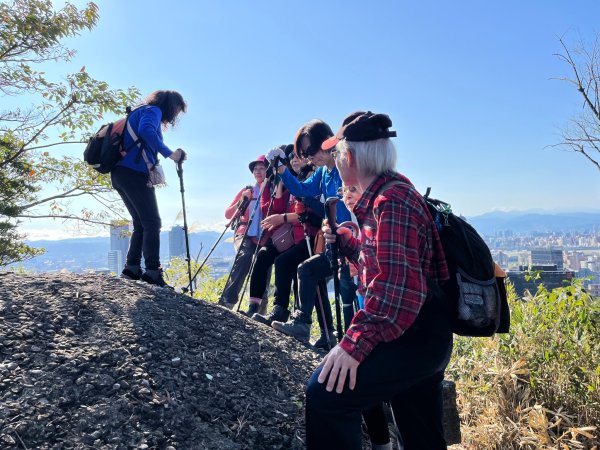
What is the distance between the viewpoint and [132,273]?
17.2 feet

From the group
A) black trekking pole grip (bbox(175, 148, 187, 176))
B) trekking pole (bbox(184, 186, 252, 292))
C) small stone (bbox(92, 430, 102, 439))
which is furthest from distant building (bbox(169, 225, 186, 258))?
small stone (bbox(92, 430, 102, 439))

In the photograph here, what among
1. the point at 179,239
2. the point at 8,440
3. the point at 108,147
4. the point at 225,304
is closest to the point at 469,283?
the point at 8,440

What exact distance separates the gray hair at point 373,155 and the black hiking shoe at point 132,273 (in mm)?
3871

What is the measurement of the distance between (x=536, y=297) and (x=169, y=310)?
441cm

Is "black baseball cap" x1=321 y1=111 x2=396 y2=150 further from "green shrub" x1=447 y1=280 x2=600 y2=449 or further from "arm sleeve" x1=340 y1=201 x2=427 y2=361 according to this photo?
"green shrub" x1=447 y1=280 x2=600 y2=449

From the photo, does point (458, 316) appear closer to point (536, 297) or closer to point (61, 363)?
point (61, 363)

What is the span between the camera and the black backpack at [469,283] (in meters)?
1.95

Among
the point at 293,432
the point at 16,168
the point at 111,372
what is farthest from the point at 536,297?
the point at 16,168

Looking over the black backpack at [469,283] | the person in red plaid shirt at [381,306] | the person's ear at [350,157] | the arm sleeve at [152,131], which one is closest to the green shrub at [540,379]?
the black backpack at [469,283]

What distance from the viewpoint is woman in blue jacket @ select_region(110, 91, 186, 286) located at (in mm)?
4883

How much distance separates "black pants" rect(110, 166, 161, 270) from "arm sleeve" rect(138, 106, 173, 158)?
33 centimetres

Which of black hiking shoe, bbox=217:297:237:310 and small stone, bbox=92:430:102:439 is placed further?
black hiking shoe, bbox=217:297:237:310

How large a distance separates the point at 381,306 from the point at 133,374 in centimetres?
193

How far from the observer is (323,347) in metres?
4.92
